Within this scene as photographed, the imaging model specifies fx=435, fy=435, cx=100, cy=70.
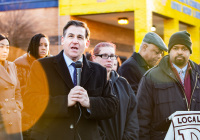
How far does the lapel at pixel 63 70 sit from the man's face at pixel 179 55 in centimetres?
211

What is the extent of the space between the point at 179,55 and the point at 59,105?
2407 millimetres

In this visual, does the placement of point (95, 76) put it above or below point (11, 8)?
below

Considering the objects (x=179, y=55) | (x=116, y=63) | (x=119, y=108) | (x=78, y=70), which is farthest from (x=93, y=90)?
(x=116, y=63)

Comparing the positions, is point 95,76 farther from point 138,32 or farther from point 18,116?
point 138,32

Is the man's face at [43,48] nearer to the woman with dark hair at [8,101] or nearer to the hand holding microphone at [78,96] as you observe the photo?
the woman with dark hair at [8,101]

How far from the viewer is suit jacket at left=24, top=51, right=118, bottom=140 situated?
385 cm

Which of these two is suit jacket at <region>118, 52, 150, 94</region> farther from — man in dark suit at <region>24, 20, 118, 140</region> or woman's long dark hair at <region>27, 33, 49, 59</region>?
man in dark suit at <region>24, 20, 118, 140</region>

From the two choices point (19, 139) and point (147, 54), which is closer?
point (19, 139)

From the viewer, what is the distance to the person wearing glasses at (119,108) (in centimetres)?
501

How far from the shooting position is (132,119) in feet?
17.3

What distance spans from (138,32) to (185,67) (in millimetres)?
9946

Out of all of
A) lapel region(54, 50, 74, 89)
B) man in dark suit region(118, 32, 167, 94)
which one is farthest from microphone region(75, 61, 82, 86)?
man in dark suit region(118, 32, 167, 94)

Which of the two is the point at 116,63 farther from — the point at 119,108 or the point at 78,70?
the point at 78,70

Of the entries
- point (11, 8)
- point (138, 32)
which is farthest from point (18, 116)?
point (11, 8)
